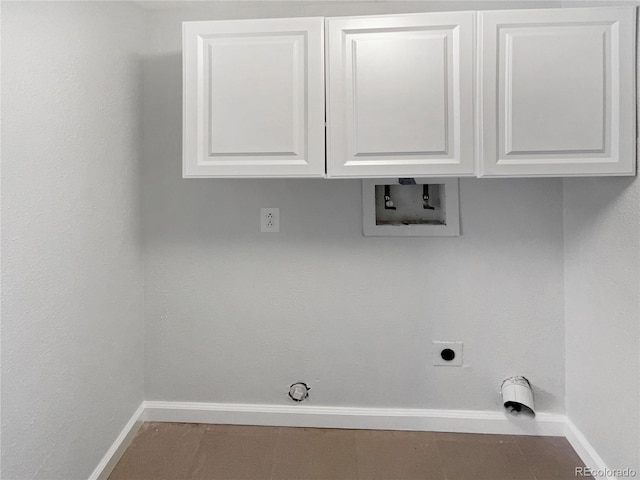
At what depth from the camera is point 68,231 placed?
126 cm

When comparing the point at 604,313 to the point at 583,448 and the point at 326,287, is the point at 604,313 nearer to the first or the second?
the point at 583,448

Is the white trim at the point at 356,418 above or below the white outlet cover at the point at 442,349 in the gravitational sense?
below

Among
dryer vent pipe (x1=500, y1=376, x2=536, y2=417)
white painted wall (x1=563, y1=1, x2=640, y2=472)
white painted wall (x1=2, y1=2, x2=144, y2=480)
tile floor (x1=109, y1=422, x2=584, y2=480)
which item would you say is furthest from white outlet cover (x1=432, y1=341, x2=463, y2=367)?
white painted wall (x1=2, y1=2, x2=144, y2=480)

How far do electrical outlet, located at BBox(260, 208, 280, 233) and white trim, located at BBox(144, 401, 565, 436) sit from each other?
0.87m

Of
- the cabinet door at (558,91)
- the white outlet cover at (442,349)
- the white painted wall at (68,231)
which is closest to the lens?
the white painted wall at (68,231)

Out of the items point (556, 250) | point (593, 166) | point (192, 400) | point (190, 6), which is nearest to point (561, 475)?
point (556, 250)

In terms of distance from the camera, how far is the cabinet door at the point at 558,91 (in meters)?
1.28

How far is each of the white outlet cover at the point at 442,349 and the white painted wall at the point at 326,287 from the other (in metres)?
0.03

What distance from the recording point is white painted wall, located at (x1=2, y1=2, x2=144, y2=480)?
3.44 feet

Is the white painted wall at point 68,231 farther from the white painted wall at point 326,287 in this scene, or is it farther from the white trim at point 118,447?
the white painted wall at point 326,287

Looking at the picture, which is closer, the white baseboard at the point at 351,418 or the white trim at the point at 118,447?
the white trim at the point at 118,447

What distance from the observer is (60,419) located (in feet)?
4.07

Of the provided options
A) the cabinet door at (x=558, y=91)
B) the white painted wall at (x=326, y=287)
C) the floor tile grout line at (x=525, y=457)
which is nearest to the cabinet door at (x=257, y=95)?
the white painted wall at (x=326, y=287)

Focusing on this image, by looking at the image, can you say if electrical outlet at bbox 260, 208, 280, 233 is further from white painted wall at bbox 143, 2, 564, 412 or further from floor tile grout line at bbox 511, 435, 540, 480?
floor tile grout line at bbox 511, 435, 540, 480
